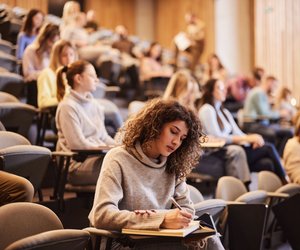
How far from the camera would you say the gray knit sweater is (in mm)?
2334

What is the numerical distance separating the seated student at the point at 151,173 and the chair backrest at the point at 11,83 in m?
2.31

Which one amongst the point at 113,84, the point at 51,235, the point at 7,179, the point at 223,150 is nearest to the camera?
the point at 51,235

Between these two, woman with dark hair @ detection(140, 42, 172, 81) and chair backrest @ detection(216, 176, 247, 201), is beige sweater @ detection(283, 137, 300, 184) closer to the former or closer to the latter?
chair backrest @ detection(216, 176, 247, 201)

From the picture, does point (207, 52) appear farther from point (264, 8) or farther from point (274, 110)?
point (274, 110)

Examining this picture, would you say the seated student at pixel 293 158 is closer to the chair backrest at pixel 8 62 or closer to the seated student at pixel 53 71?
the seated student at pixel 53 71

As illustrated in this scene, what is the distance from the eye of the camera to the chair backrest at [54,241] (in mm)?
1899

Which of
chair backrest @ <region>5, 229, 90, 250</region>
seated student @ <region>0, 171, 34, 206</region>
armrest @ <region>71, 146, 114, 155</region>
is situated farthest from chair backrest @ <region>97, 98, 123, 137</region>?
chair backrest @ <region>5, 229, 90, 250</region>

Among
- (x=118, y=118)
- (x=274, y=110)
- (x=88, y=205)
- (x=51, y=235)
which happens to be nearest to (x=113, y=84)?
(x=274, y=110)

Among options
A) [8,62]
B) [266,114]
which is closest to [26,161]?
[8,62]

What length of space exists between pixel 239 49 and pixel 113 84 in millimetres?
4587

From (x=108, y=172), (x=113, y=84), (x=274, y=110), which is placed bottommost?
(x=274, y=110)

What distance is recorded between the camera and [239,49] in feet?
37.2

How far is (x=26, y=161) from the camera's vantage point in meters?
3.05

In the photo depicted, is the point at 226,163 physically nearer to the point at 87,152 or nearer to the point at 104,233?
the point at 87,152
